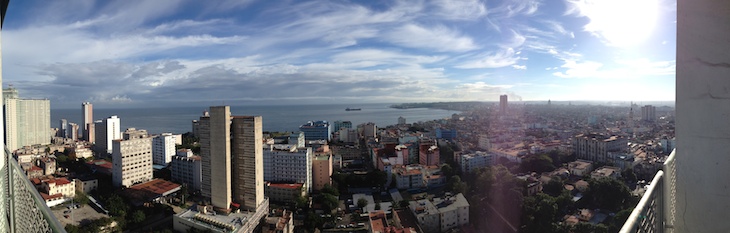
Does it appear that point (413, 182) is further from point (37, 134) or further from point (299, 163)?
point (37, 134)

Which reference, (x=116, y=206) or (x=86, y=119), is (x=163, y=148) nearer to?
(x=116, y=206)

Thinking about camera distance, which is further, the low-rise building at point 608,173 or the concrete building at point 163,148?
the concrete building at point 163,148

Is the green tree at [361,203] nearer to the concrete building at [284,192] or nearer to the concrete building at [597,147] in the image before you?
the concrete building at [284,192]

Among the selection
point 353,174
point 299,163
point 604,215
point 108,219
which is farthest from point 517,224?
point 108,219

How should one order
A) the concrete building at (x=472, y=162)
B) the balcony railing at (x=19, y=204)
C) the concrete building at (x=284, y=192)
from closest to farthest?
the balcony railing at (x=19, y=204), the concrete building at (x=284, y=192), the concrete building at (x=472, y=162)

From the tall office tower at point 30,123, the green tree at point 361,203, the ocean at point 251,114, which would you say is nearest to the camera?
the green tree at point 361,203

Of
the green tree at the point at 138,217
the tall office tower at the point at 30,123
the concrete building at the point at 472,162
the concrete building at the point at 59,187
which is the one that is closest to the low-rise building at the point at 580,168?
the concrete building at the point at 472,162

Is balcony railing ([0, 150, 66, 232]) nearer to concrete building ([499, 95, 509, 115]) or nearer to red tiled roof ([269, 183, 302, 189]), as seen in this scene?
red tiled roof ([269, 183, 302, 189])

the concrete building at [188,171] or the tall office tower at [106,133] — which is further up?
the tall office tower at [106,133]

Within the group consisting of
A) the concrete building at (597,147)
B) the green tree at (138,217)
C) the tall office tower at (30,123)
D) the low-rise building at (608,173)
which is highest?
the tall office tower at (30,123)
